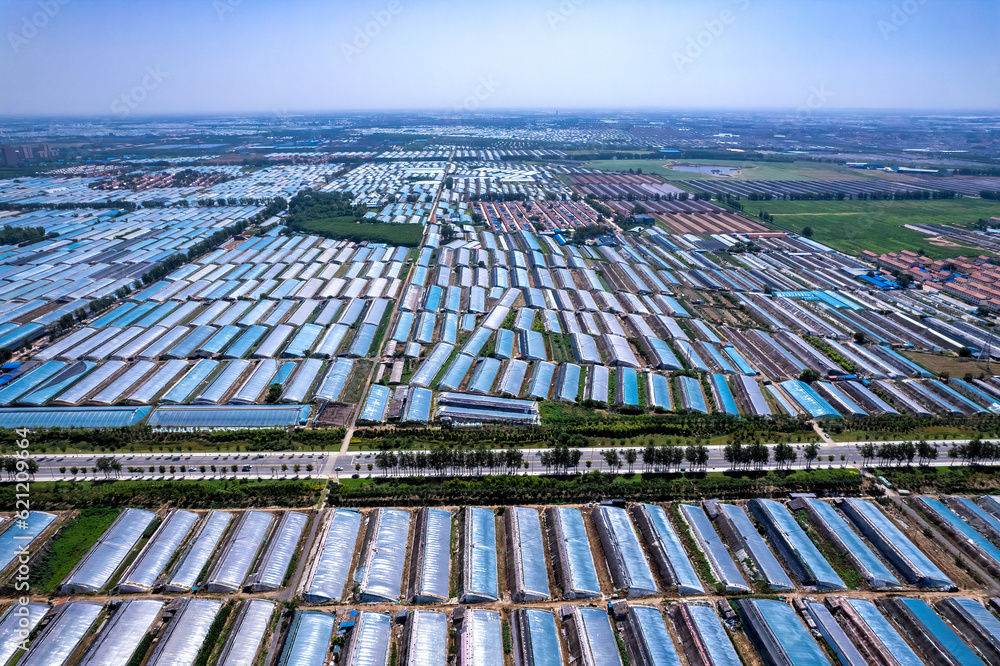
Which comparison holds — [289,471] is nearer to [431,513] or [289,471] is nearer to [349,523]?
[349,523]

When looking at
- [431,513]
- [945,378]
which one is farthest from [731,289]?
[431,513]

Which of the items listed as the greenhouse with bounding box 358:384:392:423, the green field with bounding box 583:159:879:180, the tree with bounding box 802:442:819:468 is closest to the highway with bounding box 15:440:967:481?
the tree with bounding box 802:442:819:468

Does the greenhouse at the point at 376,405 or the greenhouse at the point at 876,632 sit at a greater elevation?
Result: the greenhouse at the point at 376,405

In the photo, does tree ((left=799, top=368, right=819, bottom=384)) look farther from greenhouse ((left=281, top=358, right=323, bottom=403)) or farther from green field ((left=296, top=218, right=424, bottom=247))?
green field ((left=296, top=218, right=424, bottom=247))

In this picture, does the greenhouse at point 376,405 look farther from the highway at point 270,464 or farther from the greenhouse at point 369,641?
the greenhouse at point 369,641

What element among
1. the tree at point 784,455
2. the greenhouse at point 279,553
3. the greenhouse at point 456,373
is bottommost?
the greenhouse at point 279,553

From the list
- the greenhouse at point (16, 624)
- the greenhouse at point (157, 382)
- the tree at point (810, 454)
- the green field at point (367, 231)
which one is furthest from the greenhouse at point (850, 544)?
the green field at point (367, 231)

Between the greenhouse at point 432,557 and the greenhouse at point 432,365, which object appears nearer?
the greenhouse at point 432,557
